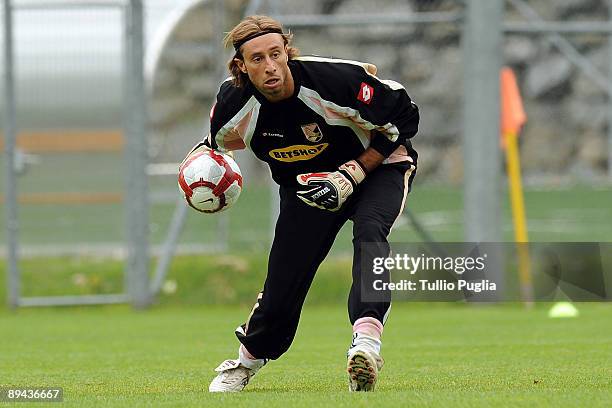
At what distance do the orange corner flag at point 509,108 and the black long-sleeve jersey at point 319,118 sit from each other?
21.9 ft

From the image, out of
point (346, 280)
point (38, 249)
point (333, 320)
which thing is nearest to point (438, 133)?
point (346, 280)

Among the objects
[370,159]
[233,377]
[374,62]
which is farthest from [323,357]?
[374,62]

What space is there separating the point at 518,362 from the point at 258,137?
2091mm

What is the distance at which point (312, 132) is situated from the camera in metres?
6.04

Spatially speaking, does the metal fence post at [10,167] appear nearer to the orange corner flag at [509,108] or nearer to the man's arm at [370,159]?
the orange corner flag at [509,108]

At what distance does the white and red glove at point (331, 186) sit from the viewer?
5941 millimetres

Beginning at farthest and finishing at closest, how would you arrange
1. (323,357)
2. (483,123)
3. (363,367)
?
(483,123) → (323,357) → (363,367)

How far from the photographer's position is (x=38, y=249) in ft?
43.8

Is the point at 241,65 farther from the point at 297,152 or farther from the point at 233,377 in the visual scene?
the point at 233,377

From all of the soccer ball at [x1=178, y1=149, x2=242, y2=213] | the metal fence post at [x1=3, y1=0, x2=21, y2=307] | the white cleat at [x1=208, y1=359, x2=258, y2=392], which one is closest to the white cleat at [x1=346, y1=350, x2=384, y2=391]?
the white cleat at [x1=208, y1=359, x2=258, y2=392]

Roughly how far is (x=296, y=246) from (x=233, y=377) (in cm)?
68

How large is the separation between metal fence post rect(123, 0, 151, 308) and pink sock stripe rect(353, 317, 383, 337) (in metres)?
7.43

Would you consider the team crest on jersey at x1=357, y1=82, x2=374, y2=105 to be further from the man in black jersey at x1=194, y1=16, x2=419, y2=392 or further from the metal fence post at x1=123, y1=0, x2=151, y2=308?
the metal fence post at x1=123, y1=0, x2=151, y2=308

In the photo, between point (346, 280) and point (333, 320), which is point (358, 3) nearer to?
point (346, 280)
